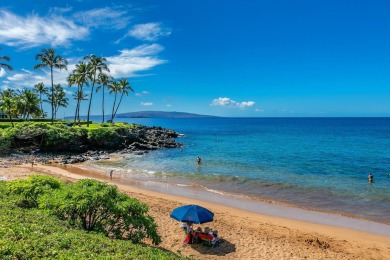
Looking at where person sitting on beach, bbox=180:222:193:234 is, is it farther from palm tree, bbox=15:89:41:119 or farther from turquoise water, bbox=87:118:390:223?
palm tree, bbox=15:89:41:119

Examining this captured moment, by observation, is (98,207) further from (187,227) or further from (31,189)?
(187,227)

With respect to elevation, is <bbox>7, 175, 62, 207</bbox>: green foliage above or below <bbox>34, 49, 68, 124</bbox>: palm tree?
below

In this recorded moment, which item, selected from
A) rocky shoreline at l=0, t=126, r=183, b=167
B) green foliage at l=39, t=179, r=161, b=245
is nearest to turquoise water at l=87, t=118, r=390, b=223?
rocky shoreline at l=0, t=126, r=183, b=167

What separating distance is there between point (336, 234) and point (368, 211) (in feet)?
21.1

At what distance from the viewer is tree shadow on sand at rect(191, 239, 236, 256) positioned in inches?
543

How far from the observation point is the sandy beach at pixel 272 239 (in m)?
14.0

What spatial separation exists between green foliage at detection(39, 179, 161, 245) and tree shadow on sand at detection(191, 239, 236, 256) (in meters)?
3.27

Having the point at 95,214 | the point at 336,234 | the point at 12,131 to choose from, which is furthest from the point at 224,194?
the point at 12,131

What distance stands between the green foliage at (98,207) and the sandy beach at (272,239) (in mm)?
3063

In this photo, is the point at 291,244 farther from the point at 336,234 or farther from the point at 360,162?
the point at 360,162

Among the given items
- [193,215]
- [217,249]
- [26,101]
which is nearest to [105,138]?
[26,101]

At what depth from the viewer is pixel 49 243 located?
7094mm

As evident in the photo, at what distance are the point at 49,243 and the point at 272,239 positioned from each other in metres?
11.8

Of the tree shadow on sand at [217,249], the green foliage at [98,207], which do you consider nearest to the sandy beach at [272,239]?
the tree shadow on sand at [217,249]
